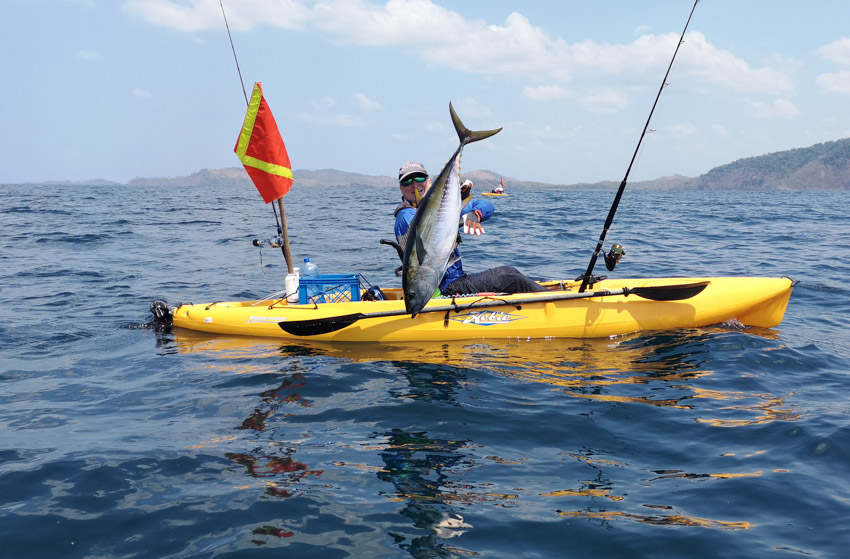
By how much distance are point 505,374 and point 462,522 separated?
295cm

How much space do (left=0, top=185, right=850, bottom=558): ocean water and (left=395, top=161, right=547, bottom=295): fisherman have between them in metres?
0.82

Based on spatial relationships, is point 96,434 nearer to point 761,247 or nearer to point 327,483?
point 327,483

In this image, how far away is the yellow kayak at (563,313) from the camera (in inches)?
297

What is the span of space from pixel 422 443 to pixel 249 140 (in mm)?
5150

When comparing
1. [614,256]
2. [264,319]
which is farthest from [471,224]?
[264,319]

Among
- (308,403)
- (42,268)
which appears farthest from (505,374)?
(42,268)

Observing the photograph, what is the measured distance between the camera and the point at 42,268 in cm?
1374

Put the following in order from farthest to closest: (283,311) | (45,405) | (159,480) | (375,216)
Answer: (375,216) < (283,311) < (45,405) < (159,480)

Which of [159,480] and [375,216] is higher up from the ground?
[375,216]

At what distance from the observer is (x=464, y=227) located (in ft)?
19.5

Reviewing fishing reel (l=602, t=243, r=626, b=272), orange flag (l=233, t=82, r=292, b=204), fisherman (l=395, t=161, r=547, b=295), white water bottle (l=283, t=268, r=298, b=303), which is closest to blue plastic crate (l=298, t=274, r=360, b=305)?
white water bottle (l=283, t=268, r=298, b=303)

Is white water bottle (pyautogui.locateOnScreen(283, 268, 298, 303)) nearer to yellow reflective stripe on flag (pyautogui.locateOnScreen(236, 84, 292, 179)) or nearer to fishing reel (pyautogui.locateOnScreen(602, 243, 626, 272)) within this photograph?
yellow reflective stripe on flag (pyautogui.locateOnScreen(236, 84, 292, 179))

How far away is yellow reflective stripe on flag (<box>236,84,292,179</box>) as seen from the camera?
7.89 meters

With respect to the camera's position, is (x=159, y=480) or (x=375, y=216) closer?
(x=159, y=480)
